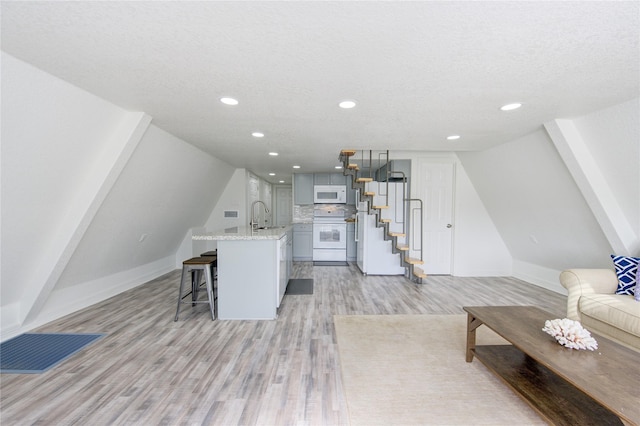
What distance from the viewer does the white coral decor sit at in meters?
1.63

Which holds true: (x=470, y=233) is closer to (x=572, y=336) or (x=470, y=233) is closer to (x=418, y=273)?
(x=418, y=273)

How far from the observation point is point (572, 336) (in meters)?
1.64

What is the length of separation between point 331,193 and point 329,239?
117cm

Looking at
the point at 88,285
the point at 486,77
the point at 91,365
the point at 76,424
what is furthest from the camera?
the point at 88,285

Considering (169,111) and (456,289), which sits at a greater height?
(169,111)

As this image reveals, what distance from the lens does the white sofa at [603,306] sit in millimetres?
2268

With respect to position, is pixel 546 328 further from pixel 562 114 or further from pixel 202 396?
pixel 202 396

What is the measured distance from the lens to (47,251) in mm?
2615

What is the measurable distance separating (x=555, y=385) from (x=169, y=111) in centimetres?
394

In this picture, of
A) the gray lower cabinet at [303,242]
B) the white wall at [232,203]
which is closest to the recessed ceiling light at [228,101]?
the white wall at [232,203]

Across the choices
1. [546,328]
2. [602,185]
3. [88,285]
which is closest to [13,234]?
[88,285]

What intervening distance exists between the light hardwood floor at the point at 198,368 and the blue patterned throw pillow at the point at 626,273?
910mm

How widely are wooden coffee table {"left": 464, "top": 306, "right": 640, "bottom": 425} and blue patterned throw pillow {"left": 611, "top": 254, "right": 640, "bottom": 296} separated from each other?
1403 mm

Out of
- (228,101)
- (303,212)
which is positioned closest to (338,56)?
(228,101)
